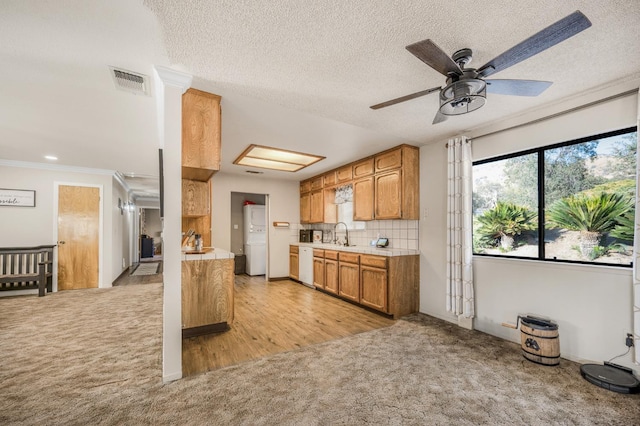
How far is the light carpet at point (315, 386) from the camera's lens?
1787 mm

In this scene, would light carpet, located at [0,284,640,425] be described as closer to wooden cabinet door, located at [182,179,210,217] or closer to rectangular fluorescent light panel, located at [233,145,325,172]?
wooden cabinet door, located at [182,179,210,217]

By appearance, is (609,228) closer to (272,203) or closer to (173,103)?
(173,103)

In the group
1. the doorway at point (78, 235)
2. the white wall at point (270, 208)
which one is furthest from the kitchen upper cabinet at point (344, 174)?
the doorway at point (78, 235)

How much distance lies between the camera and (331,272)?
496cm

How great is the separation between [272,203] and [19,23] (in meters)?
5.00

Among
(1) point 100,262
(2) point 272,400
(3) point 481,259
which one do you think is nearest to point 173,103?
(2) point 272,400

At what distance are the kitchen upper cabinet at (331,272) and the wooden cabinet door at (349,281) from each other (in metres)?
0.11

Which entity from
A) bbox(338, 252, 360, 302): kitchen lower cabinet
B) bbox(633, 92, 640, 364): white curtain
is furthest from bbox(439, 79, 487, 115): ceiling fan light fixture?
bbox(338, 252, 360, 302): kitchen lower cabinet

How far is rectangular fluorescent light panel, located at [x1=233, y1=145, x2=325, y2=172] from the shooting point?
14.1 ft

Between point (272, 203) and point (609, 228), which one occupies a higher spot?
point (272, 203)

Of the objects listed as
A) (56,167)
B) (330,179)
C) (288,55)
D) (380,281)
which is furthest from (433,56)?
(56,167)

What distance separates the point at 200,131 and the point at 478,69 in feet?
7.38

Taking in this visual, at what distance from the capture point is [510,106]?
2.80 metres

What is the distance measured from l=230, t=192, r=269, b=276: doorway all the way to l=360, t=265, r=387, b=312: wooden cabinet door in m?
2.88
